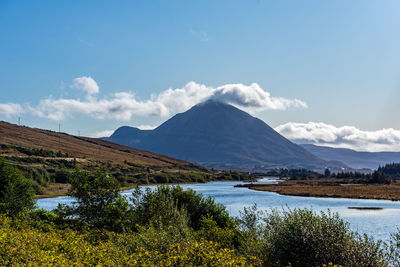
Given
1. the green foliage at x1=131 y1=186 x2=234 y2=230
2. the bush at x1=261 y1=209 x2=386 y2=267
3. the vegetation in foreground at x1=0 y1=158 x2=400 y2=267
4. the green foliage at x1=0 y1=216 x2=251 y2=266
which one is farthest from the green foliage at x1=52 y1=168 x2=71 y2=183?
the green foliage at x1=0 y1=216 x2=251 y2=266

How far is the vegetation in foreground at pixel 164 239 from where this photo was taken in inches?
558

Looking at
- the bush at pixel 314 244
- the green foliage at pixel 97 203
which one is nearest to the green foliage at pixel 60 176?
the green foliage at pixel 97 203

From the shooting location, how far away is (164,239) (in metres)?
17.2

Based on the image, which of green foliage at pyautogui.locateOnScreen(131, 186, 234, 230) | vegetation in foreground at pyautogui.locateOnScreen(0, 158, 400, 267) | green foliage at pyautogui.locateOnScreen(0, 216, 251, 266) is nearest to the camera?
green foliage at pyautogui.locateOnScreen(0, 216, 251, 266)

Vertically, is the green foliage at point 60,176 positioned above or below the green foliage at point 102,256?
below

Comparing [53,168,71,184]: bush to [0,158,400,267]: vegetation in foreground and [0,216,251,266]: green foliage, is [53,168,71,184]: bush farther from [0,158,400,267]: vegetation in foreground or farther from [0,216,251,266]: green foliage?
[0,216,251,266]: green foliage

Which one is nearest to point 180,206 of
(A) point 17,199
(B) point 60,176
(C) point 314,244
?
(A) point 17,199

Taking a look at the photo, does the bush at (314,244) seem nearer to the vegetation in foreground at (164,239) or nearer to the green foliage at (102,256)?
the vegetation in foreground at (164,239)

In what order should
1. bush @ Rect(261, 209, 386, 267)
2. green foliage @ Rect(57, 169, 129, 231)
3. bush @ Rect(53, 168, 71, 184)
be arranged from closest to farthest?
bush @ Rect(261, 209, 386, 267) → green foliage @ Rect(57, 169, 129, 231) → bush @ Rect(53, 168, 71, 184)

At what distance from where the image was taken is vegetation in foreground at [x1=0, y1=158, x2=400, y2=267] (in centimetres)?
1416

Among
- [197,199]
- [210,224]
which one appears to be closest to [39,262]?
[210,224]

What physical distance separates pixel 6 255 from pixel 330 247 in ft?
48.5

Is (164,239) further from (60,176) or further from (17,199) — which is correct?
(60,176)

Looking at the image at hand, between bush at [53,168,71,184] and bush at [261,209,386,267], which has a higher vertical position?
bush at [261,209,386,267]
